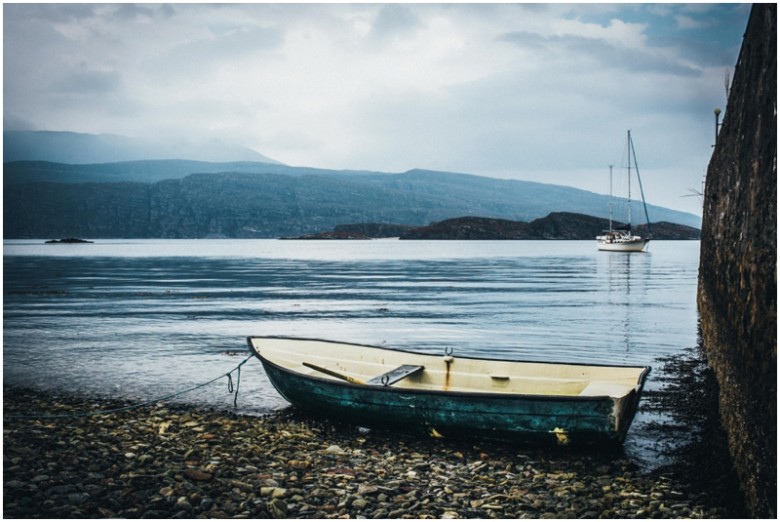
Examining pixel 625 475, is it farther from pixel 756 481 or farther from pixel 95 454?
pixel 95 454

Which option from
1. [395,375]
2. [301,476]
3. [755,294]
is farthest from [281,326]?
[755,294]

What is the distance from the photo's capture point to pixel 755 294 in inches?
321

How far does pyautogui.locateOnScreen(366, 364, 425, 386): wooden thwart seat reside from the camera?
11445 millimetres

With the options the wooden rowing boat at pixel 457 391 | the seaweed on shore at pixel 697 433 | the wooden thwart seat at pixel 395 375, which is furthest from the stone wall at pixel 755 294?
the wooden thwart seat at pixel 395 375

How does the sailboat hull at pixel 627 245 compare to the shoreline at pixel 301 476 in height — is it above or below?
above

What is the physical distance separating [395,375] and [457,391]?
1.52m

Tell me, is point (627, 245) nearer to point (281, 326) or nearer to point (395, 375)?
point (281, 326)

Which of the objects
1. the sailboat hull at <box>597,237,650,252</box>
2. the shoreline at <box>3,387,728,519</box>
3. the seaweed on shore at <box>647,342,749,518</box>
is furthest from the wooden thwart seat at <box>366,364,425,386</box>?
the sailboat hull at <box>597,237,650,252</box>

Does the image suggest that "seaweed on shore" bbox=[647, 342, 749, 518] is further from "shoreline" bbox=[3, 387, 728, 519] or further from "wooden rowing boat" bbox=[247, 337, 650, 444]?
"wooden rowing boat" bbox=[247, 337, 650, 444]

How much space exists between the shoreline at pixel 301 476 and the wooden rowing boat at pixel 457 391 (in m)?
0.34

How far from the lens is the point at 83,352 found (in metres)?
19.3

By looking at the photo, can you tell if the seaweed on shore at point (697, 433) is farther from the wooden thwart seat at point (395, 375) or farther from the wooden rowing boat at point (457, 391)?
the wooden thwart seat at point (395, 375)

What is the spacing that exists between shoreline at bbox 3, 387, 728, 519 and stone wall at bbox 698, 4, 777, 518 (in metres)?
1.00

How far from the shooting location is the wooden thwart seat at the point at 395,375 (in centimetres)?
1145
